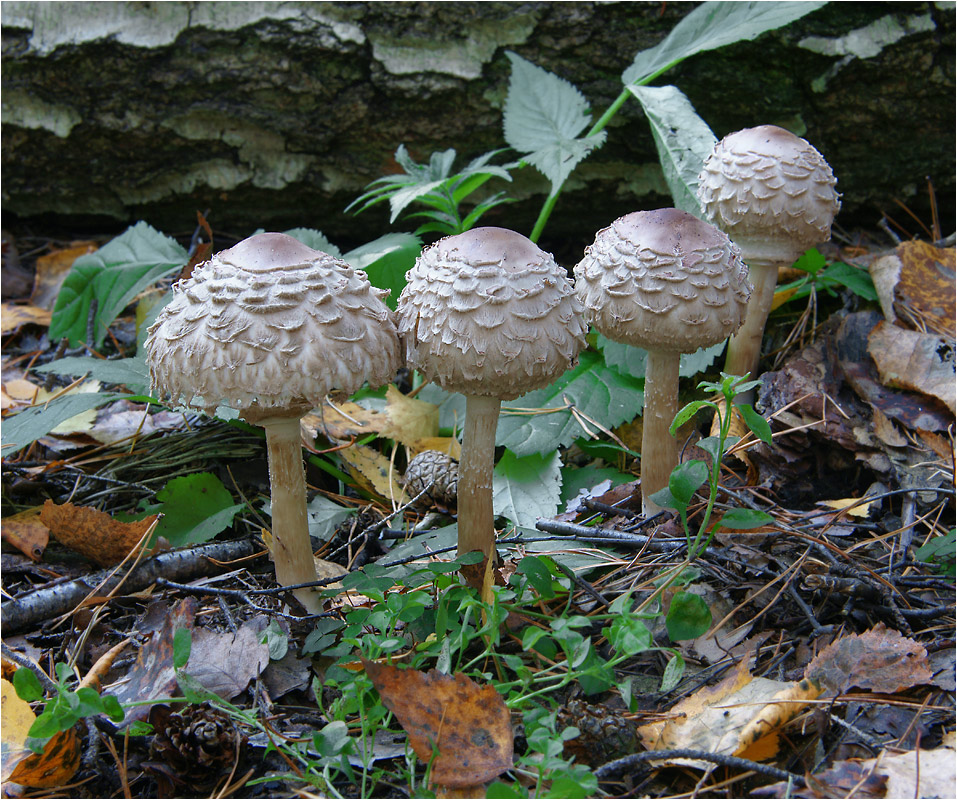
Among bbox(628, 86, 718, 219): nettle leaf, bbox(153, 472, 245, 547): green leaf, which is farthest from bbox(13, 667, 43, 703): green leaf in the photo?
bbox(628, 86, 718, 219): nettle leaf

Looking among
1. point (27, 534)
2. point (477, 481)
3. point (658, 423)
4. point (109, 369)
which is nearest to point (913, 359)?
point (658, 423)

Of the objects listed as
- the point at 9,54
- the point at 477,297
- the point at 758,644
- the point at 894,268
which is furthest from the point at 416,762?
the point at 9,54

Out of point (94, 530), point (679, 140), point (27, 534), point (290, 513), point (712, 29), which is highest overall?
point (712, 29)

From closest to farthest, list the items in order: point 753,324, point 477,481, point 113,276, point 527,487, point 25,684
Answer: point 25,684 → point 477,481 → point 527,487 → point 753,324 → point 113,276

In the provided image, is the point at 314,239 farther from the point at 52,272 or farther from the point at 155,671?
the point at 52,272

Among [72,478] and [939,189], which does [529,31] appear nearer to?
[939,189]

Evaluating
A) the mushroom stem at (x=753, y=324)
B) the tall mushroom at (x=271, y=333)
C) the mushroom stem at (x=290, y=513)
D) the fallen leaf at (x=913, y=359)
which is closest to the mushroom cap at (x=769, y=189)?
the mushroom stem at (x=753, y=324)

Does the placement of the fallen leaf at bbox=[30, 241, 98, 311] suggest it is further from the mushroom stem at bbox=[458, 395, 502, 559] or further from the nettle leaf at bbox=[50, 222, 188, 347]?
the mushroom stem at bbox=[458, 395, 502, 559]

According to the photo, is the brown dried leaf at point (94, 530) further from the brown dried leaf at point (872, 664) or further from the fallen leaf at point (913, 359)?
the fallen leaf at point (913, 359)
